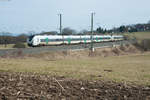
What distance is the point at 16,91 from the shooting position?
18.6ft

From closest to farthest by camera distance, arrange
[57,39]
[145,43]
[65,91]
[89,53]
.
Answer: [65,91] → [145,43] → [89,53] → [57,39]

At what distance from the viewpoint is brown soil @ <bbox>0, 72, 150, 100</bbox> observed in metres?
5.32

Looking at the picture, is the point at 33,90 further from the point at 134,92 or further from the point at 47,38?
the point at 47,38

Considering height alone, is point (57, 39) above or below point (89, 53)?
above

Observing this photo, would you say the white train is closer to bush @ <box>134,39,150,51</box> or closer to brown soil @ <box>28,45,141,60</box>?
brown soil @ <box>28,45,141,60</box>

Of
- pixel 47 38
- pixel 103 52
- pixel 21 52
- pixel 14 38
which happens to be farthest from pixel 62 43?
pixel 14 38

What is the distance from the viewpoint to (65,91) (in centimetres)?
A: 576

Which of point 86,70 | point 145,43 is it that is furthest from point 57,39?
point 86,70

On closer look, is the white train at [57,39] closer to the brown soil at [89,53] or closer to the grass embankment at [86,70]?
the brown soil at [89,53]

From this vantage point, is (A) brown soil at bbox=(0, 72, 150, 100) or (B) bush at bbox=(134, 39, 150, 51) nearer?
(A) brown soil at bbox=(0, 72, 150, 100)

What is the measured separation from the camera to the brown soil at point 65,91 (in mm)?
5320

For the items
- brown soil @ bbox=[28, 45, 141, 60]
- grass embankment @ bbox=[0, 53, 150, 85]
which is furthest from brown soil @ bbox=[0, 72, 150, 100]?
brown soil @ bbox=[28, 45, 141, 60]

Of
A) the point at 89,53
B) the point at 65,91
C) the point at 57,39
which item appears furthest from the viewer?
the point at 57,39

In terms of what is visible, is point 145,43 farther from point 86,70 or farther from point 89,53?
point 86,70
